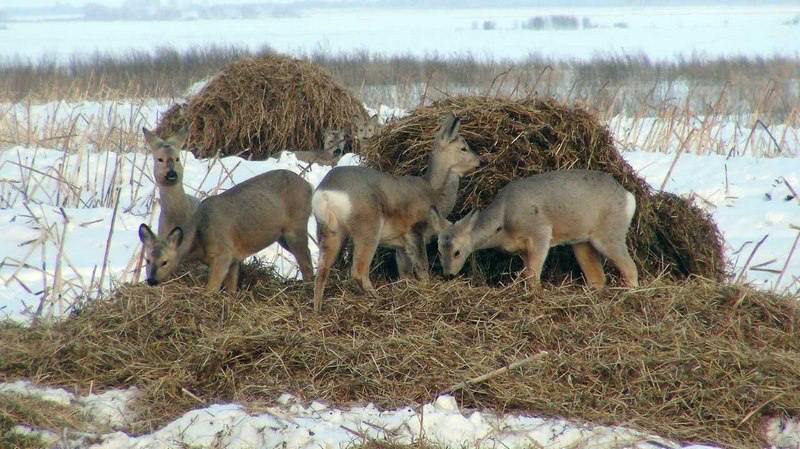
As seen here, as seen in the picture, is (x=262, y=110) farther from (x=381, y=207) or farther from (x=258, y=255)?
(x=381, y=207)

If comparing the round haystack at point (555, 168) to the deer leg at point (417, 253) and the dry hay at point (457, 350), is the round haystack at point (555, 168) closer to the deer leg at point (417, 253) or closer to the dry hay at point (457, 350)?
the deer leg at point (417, 253)

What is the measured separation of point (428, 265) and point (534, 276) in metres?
0.88

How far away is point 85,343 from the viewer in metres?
7.54

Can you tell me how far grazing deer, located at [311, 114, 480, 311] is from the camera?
8.34 metres

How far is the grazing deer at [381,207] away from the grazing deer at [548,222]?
260 millimetres

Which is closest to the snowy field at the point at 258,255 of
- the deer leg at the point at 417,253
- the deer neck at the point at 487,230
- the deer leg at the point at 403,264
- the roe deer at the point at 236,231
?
the roe deer at the point at 236,231

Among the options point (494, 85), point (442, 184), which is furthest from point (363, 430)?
point (494, 85)

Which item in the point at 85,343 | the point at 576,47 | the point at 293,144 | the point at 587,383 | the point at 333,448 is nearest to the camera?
the point at 333,448

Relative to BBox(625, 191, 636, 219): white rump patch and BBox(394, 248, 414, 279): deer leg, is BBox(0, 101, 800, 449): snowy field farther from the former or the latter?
BBox(394, 248, 414, 279): deer leg

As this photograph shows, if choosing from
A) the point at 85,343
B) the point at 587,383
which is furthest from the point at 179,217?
the point at 587,383

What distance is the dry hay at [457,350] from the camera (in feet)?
22.0

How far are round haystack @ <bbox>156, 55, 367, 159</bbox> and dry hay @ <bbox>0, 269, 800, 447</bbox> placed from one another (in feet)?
26.0

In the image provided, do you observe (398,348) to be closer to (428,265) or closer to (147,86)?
(428,265)

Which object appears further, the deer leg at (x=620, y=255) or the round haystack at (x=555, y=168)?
the round haystack at (x=555, y=168)
